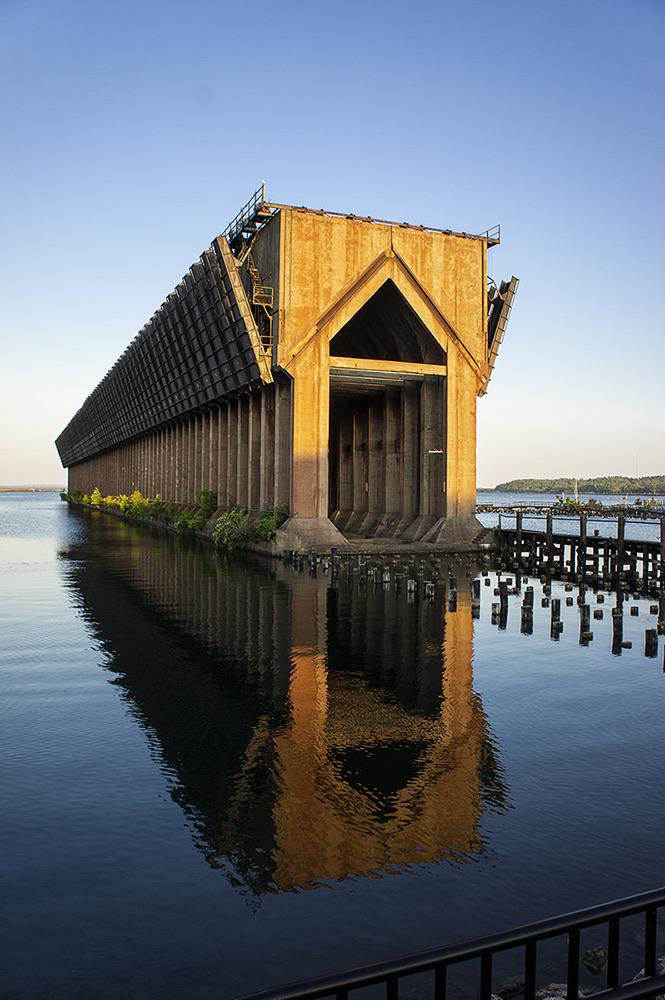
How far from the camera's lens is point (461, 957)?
12.2ft

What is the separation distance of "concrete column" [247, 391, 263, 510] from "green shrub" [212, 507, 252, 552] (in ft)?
8.98

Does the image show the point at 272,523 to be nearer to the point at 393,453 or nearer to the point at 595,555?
the point at 393,453

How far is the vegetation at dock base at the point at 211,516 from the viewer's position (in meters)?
44.7

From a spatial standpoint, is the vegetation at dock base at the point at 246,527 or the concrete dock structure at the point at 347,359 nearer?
the concrete dock structure at the point at 347,359

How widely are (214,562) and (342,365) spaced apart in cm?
1259

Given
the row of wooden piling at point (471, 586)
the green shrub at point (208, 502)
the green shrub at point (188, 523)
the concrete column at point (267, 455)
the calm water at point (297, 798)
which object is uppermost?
the concrete column at point (267, 455)

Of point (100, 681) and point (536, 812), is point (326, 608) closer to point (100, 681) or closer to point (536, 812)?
point (100, 681)

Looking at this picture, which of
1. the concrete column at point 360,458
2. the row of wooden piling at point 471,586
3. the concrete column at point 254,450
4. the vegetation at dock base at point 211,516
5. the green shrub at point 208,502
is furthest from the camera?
the green shrub at point 208,502

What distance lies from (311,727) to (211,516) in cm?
5193

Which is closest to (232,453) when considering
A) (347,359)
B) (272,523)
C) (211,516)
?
(211,516)

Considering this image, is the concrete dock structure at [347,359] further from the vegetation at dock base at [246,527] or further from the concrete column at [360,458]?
the vegetation at dock base at [246,527]

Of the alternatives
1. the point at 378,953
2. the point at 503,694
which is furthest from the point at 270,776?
the point at 503,694

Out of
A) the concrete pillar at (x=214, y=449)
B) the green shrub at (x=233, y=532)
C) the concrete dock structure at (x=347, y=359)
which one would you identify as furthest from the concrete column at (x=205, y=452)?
the green shrub at (x=233, y=532)

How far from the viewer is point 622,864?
7.55m
